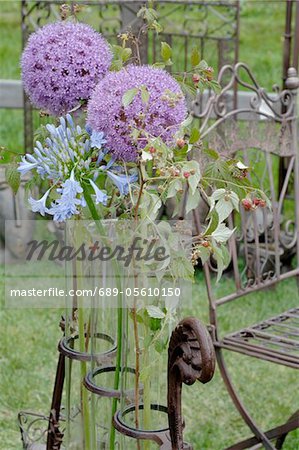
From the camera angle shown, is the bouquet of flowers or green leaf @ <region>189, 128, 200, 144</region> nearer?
the bouquet of flowers

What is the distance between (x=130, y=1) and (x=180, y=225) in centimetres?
320

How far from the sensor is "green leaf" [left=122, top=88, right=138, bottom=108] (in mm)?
1423

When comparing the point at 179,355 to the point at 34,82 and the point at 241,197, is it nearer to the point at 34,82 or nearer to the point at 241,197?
the point at 241,197

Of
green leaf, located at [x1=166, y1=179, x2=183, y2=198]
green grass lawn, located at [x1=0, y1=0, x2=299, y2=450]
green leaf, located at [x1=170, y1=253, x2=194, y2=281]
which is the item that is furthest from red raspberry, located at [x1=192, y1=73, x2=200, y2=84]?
green grass lawn, located at [x1=0, y1=0, x2=299, y2=450]

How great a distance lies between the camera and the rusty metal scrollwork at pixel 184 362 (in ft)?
5.05

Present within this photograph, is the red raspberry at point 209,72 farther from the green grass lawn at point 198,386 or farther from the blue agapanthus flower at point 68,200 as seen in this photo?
the green grass lawn at point 198,386

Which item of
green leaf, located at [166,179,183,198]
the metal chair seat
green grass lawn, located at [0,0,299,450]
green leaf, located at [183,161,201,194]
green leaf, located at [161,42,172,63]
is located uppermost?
green leaf, located at [161,42,172,63]

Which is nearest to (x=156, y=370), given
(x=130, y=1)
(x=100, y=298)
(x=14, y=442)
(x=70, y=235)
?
(x=100, y=298)

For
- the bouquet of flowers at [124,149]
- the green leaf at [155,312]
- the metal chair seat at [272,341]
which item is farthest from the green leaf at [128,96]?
the metal chair seat at [272,341]

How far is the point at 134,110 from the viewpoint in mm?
1454

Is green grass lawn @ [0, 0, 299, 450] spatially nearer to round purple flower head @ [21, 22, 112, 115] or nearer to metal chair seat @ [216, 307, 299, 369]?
metal chair seat @ [216, 307, 299, 369]

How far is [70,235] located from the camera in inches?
69.8

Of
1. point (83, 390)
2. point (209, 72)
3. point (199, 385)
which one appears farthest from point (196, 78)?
point (199, 385)

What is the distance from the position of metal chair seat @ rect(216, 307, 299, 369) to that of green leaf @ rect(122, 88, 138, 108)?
46.4 inches
